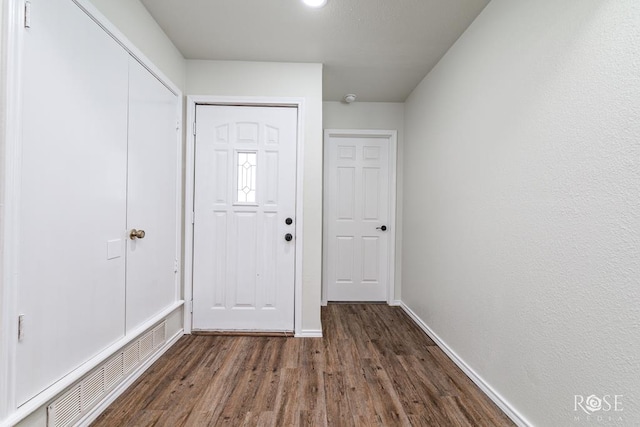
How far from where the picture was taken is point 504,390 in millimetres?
1533

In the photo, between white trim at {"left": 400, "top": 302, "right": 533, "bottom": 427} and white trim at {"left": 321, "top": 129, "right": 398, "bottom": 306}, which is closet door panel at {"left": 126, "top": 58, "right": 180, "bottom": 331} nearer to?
white trim at {"left": 321, "top": 129, "right": 398, "bottom": 306}

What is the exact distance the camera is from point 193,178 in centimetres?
245

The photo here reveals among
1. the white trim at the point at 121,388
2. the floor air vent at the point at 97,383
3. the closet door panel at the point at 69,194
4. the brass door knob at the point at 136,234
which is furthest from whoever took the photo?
the brass door knob at the point at 136,234

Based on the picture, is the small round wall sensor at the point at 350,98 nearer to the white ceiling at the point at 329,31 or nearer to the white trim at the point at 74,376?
the white ceiling at the point at 329,31

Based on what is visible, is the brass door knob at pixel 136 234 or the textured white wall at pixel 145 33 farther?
the brass door knob at pixel 136 234

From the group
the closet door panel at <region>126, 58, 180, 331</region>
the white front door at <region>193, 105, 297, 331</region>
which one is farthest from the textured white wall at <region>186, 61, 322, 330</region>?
the closet door panel at <region>126, 58, 180, 331</region>

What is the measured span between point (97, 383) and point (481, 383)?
7.18 feet

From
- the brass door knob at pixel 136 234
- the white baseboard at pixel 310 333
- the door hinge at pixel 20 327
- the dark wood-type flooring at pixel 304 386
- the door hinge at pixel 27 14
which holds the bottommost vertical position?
the dark wood-type flooring at pixel 304 386

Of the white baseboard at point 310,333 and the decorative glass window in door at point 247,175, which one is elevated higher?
the decorative glass window in door at point 247,175

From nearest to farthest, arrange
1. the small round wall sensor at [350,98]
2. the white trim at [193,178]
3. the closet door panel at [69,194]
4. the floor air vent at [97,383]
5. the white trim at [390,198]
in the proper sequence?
the closet door panel at [69,194] → the floor air vent at [97,383] → the white trim at [193,178] → the small round wall sensor at [350,98] → the white trim at [390,198]

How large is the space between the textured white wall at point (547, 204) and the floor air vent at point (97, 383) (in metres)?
2.19

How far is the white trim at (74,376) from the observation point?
1062 mm

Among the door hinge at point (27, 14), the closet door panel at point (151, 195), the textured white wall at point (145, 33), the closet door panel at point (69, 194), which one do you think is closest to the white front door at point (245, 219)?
the closet door panel at point (151, 195)

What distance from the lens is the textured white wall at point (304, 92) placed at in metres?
2.46
